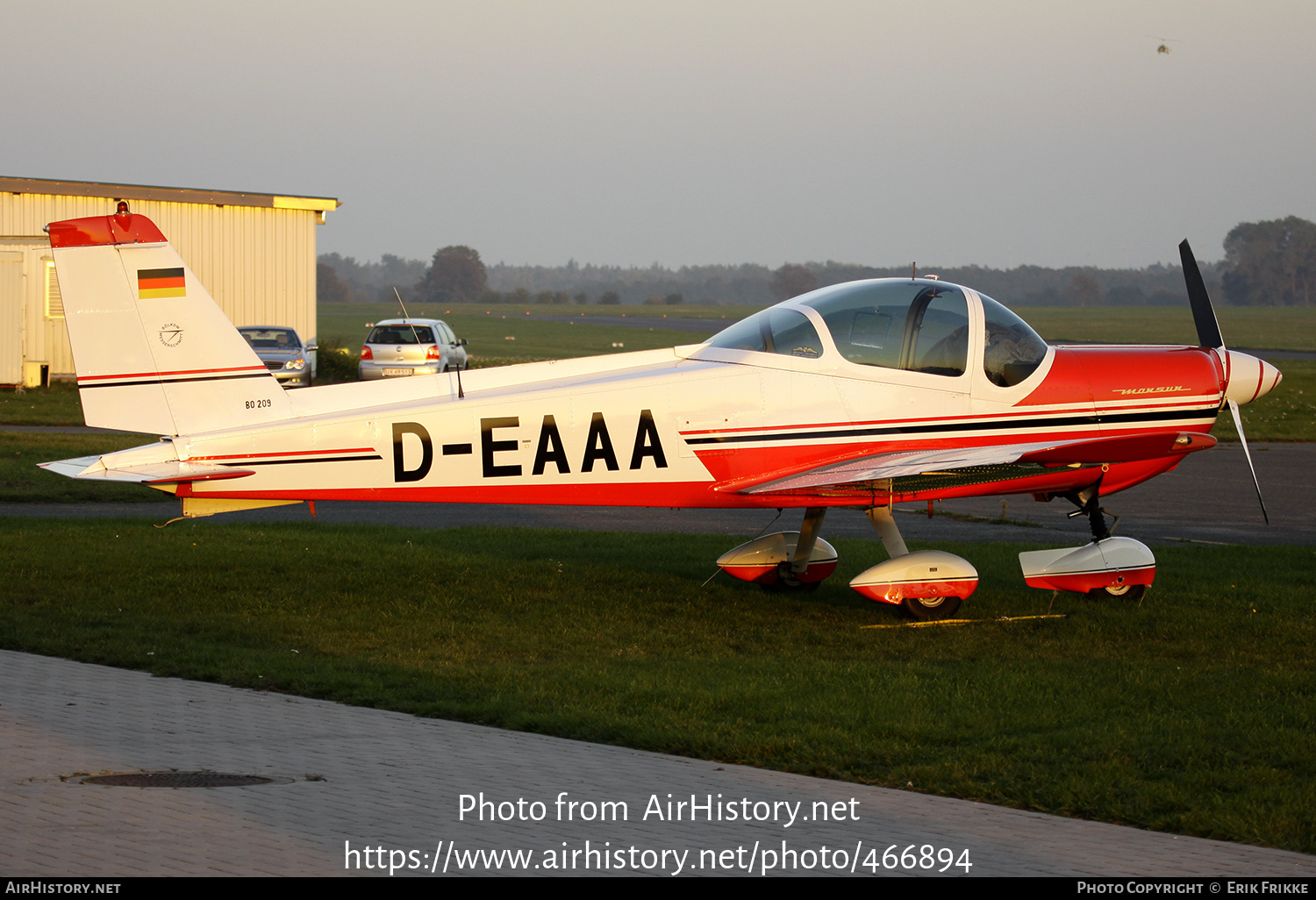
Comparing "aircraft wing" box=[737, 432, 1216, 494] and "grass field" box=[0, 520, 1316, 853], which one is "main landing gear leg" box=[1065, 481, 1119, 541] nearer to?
"grass field" box=[0, 520, 1316, 853]

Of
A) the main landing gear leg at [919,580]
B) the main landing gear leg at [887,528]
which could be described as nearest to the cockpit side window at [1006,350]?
the main landing gear leg at [887,528]

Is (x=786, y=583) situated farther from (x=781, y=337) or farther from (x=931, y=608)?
(x=781, y=337)

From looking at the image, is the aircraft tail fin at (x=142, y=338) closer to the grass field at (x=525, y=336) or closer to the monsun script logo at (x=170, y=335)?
the monsun script logo at (x=170, y=335)

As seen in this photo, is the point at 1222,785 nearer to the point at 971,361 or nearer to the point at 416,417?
the point at 971,361

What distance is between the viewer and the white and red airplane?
28.2ft

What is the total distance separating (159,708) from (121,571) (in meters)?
4.40

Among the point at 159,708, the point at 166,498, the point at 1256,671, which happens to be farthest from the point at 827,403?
the point at 166,498

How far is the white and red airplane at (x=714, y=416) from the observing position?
28.2 feet

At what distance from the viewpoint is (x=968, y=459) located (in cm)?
906

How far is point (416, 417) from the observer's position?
8945mm

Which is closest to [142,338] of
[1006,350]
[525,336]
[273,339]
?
[1006,350]

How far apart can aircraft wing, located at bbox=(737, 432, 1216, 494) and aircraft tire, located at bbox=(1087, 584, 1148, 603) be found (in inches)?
46.0

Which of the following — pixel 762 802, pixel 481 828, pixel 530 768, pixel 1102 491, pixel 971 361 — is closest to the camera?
pixel 481 828

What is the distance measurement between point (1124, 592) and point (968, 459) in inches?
79.5
